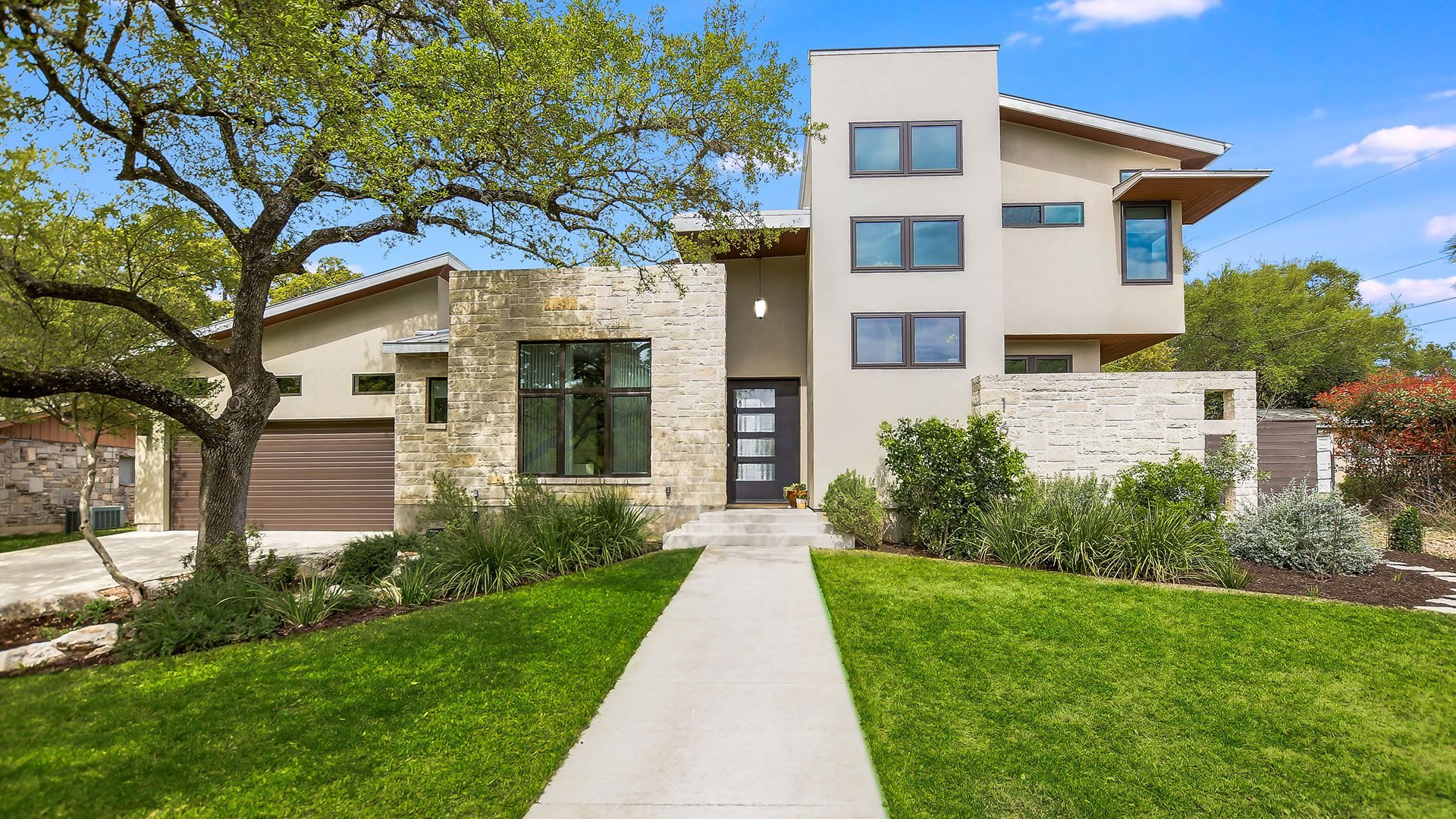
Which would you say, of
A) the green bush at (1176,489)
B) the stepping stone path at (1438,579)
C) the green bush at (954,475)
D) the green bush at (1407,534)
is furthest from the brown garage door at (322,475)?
the green bush at (1407,534)

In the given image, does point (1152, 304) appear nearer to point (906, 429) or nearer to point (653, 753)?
point (906, 429)

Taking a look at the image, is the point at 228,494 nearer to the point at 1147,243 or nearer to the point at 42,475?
the point at 42,475

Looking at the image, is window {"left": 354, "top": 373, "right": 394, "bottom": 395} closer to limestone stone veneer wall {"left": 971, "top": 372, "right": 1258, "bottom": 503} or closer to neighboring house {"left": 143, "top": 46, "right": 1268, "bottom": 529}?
neighboring house {"left": 143, "top": 46, "right": 1268, "bottom": 529}

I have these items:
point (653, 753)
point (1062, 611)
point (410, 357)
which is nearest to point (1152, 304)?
point (1062, 611)

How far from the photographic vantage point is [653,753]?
326 centimetres

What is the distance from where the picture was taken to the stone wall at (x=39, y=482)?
39.9 ft

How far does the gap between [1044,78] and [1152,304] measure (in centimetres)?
545

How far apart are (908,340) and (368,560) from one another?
8.50m

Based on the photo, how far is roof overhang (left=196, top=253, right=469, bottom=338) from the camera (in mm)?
11680

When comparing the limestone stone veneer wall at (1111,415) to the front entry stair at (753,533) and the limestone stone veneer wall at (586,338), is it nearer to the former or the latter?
the front entry stair at (753,533)

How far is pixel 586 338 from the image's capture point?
1043cm

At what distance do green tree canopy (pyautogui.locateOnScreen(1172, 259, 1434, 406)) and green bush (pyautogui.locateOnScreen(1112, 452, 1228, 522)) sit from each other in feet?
71.9

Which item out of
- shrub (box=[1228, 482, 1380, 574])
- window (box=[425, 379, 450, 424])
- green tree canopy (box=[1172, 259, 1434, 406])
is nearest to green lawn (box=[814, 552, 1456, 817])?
shrub (box=[1228, 482, 1380, 574])

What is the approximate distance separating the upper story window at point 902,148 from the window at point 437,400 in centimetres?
810
